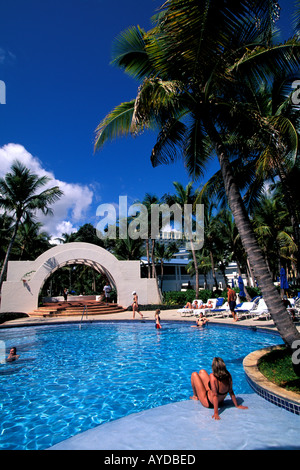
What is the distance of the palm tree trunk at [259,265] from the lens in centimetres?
510

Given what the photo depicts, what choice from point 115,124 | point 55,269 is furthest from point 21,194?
point 115,124

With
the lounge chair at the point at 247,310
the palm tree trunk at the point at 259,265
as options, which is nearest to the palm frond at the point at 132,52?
the palm tree trunk at the point at 259,265

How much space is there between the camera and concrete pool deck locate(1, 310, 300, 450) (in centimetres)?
304

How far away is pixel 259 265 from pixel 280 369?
204 cm

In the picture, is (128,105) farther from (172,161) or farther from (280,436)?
(280,436)

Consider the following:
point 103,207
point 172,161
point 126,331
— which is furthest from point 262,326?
point 103,207

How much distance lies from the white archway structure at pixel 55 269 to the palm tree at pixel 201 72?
15.1 meters

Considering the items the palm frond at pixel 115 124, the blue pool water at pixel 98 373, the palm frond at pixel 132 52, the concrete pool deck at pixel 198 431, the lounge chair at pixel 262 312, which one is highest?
the palm frond at pixel 132 52

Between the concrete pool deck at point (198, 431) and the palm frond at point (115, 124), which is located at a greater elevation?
the palm frond at point (115, 124)

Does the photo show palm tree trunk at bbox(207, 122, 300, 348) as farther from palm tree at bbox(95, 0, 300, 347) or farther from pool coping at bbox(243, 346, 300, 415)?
pool coping at bbox(243, 346, 300, 415)

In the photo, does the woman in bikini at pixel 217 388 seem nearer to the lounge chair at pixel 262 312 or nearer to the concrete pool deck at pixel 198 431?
the concrete pool deck at pixel 198 431

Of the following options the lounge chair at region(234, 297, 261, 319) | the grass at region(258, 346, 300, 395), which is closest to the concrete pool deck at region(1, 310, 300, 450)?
the grass at region(258, 346, 300, 395)

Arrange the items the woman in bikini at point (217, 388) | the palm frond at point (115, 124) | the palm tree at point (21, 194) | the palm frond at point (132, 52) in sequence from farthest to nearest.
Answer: the palm tree at point (21, 194)
the palm frond at point (115, 124)
the palm frond at point (132, 52)
the woman in bikini at point (217, 388)

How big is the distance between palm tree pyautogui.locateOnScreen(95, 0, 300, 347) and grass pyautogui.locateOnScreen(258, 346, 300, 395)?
0.54 meters
